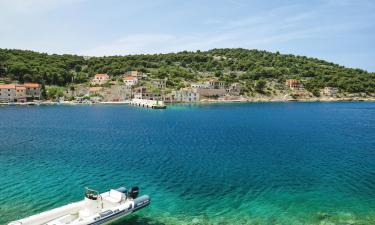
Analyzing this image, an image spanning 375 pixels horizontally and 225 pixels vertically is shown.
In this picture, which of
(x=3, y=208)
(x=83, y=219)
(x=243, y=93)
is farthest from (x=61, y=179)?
(x=243, y=93)

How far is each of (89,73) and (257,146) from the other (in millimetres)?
167341

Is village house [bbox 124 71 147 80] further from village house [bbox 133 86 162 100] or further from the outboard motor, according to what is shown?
the outboard motor

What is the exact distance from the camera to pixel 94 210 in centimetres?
2061

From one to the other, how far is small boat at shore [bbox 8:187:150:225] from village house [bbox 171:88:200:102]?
148 meters

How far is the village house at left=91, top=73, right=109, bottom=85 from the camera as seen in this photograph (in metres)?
181

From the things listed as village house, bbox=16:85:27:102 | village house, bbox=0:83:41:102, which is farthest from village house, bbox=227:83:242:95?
village house, bbox=16:85:27:102

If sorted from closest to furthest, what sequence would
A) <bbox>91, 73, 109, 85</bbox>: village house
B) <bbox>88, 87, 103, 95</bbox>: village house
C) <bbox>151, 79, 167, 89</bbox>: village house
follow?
1. <bbox>88, 87, 103, 95</bbox>: village house
2. <bbox>151, 79, 167, 89</bbox>: village house
3. <bbox>91, 73, 109, 85</bbox>: village house

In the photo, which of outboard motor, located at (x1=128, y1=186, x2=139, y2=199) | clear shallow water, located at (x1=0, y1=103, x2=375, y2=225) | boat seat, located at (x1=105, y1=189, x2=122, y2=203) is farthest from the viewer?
clear shallow water, located at (x1=0, y1=103, x2=375, y2=225)

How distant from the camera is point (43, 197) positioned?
24.8 m

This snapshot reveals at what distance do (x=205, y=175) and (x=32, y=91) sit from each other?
479 feet

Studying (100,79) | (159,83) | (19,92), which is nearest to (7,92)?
(19,92)

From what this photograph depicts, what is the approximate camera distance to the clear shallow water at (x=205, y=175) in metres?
22.5

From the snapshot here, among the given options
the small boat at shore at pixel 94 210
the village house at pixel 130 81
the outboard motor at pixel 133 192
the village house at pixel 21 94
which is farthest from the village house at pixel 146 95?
the outboard motor at pixel 133 192

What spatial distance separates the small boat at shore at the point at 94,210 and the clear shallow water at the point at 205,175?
44.1 inches
